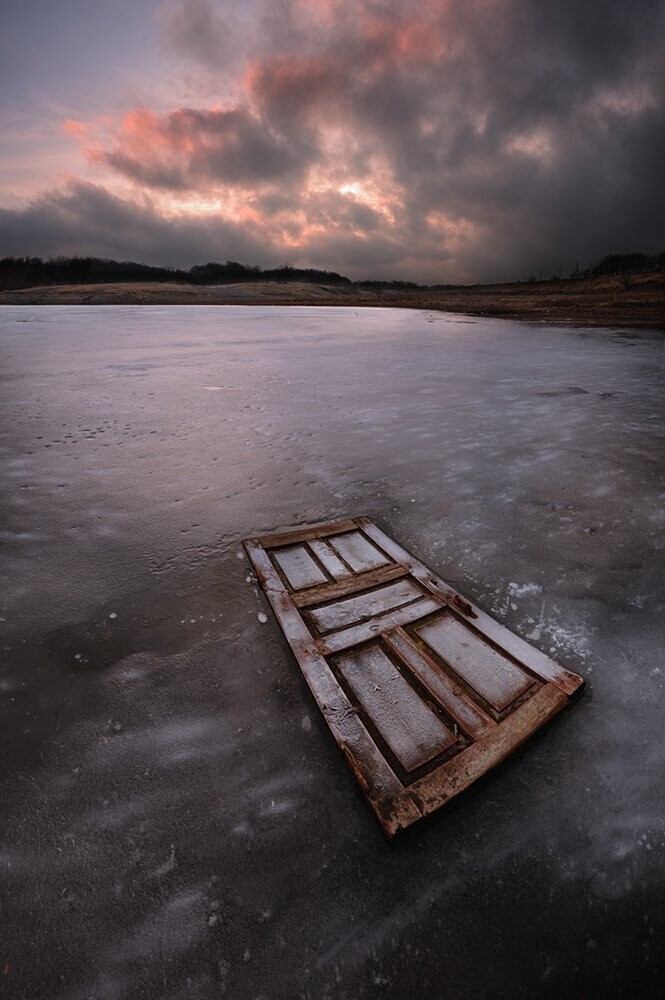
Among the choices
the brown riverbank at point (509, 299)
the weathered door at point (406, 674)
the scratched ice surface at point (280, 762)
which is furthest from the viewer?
the brown riverbank at point (509, 299)

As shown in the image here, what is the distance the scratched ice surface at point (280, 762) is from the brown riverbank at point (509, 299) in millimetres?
20885

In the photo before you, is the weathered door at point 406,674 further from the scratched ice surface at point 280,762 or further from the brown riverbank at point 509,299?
the brown riverbank at point 509,299

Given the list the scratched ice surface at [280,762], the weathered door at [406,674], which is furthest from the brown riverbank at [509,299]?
the weathered door at [406,674]

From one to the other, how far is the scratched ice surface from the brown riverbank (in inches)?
822

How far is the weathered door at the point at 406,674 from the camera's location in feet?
4.94

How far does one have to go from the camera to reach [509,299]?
1871 inches

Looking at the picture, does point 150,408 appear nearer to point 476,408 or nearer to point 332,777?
point 476,408

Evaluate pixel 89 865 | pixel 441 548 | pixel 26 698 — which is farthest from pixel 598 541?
pixel 26 698

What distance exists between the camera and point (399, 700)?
1749 mm

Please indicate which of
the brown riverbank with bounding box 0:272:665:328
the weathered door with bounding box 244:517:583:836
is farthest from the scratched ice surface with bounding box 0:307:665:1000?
the brown riverbank with bounding box 0:272:665:328

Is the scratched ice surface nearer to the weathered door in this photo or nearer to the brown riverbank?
the weathered door

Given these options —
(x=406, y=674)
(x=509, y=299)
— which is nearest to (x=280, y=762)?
(x=406, y=674)

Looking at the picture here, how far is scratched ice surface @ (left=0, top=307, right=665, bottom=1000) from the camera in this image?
1.18 meters

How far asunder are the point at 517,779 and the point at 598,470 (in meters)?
3.25
